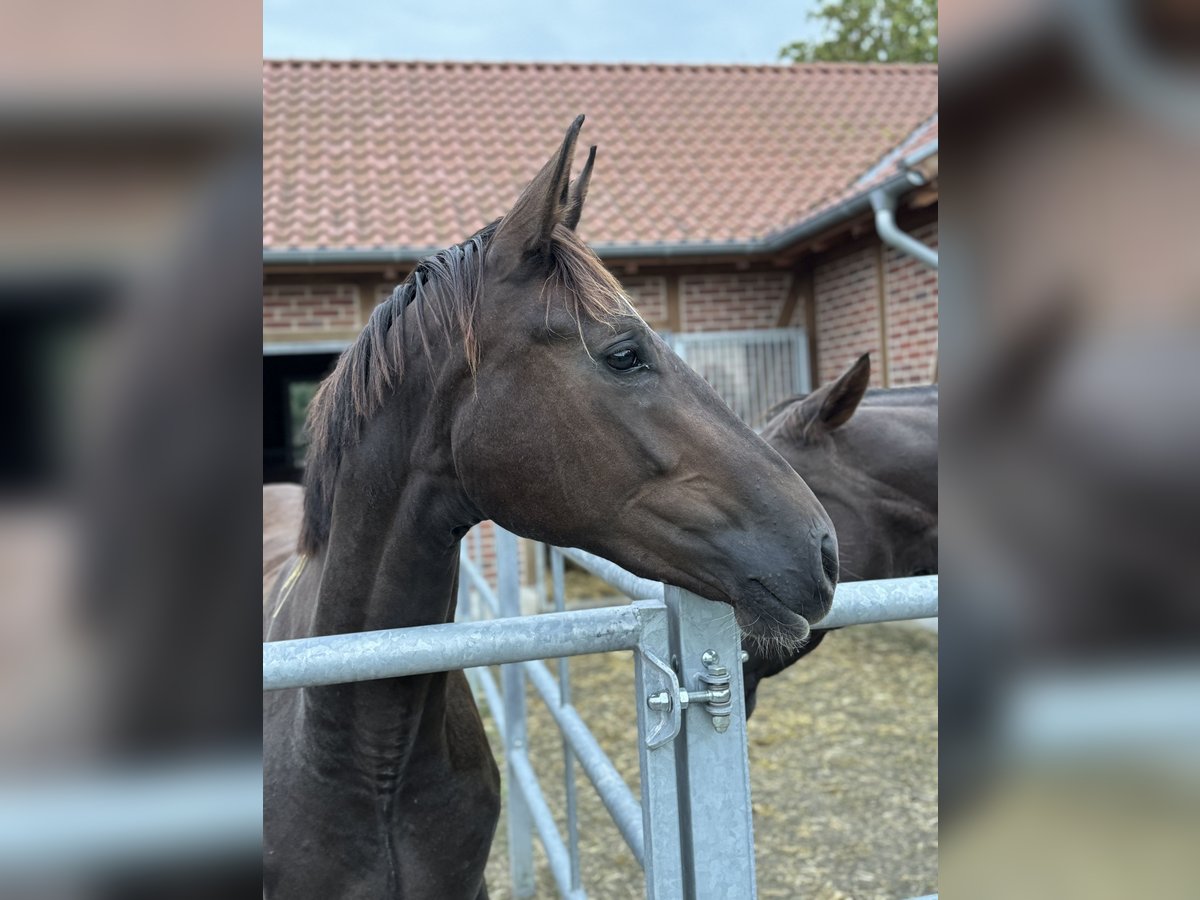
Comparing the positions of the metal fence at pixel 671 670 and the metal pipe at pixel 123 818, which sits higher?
the metal pipe at pixel 123 818

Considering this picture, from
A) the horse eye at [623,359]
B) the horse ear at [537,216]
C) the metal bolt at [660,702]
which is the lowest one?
the metal bolt at [660,702]

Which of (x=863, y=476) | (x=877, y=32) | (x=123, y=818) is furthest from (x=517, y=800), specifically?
(x=877, y=32)

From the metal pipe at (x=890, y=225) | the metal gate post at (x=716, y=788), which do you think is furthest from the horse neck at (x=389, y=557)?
the metal pipe at (x=890, y=225)

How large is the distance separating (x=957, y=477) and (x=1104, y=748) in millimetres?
159

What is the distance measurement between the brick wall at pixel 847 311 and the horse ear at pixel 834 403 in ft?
14.2

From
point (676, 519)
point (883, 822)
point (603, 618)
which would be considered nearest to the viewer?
point (603, 618)

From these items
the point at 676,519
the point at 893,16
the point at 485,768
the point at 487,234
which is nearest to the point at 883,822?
the point at 485,768

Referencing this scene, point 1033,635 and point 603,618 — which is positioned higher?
point 1033,635

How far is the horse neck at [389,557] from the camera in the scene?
144cm

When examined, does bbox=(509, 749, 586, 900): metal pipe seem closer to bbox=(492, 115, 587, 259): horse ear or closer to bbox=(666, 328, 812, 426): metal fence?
bbox=(492, 115, 587, 259): horse ear

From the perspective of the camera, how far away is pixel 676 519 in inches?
50.0

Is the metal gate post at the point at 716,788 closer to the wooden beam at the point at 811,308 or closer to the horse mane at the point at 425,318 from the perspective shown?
the horse mane at the point at 425,318

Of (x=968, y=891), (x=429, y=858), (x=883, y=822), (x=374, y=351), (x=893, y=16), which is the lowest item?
(x=883, y=822)

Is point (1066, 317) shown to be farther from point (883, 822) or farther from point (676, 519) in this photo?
point (883, 822)
